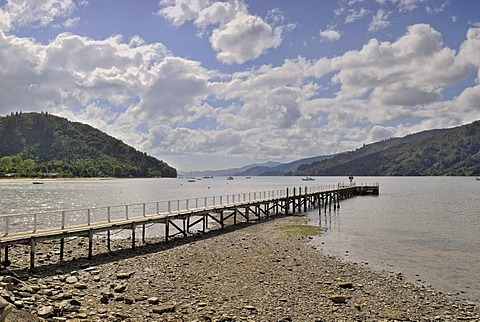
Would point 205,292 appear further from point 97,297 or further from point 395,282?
point 395,282

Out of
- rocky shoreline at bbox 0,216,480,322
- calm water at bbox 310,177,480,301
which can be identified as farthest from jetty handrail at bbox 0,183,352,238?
calm water at bbox 310,177,480,301

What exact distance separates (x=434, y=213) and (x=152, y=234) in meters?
44.2

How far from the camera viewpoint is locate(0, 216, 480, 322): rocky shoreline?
51.4 ft

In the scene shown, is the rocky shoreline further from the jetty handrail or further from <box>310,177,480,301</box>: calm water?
the jetty handrail

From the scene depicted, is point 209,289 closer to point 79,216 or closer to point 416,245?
point 416,245

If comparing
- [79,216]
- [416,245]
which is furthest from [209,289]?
[79,216]

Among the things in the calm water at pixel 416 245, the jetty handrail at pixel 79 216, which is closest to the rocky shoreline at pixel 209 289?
the calm water at pixel 416 245

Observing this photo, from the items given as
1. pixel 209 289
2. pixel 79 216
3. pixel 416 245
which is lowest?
pixel 416 245

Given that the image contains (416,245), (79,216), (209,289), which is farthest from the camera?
(79,216)

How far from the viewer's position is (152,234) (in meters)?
38.8

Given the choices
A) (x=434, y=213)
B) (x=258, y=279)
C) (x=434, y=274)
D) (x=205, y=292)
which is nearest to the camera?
(x=205, y=292)

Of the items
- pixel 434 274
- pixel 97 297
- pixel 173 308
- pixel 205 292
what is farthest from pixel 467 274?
pixel 97 297

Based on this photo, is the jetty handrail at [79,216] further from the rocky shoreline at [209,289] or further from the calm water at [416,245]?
the calm water at [416,245]

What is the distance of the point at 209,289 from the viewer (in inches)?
763
